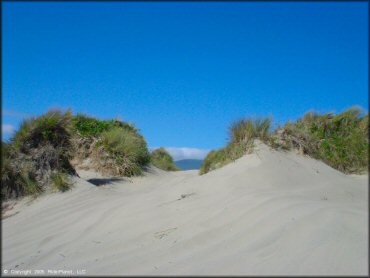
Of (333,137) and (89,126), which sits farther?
(89,126)

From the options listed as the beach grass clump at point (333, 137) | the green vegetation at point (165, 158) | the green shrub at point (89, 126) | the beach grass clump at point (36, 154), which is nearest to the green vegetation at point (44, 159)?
the beach grass clump at point (36, 154)

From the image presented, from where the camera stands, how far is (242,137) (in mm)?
8422

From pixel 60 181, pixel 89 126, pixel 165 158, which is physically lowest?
pixel 60 181

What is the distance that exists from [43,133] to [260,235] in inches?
218

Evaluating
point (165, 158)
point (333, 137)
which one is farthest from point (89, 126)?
point (165, 158)

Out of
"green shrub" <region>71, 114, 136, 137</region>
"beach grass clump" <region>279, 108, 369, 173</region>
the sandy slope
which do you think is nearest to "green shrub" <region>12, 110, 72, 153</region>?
the sandy slope

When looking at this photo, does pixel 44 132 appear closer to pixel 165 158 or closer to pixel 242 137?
pixel 242 137

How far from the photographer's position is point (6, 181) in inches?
308

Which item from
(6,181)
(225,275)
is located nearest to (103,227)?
(225,275)

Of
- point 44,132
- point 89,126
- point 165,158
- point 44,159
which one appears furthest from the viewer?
point 165,158

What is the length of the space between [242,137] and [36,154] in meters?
3.56

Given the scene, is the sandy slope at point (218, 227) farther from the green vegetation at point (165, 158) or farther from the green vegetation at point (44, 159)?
the green vegetation at point (165, 158)

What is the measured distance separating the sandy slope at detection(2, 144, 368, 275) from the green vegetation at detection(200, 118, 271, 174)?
1.51 feet

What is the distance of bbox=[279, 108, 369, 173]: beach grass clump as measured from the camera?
6.69 metres
